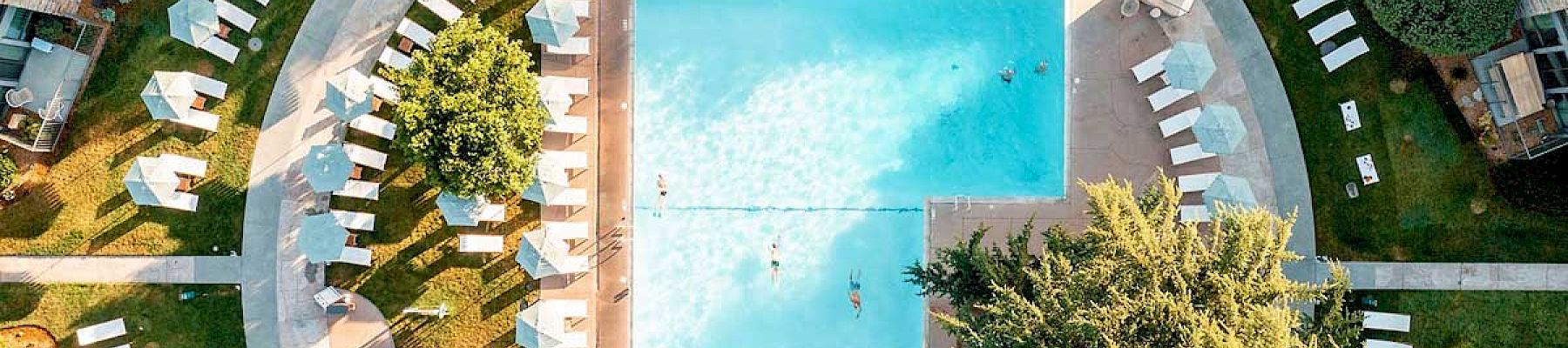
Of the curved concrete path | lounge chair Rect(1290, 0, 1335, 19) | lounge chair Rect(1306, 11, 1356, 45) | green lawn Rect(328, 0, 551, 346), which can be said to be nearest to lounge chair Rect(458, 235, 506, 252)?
green lawn Rect(328, 0, 551, 346)

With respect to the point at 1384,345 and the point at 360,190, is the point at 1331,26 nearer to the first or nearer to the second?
the point at 1384,345

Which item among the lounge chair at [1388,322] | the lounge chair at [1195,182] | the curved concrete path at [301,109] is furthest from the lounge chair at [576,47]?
the lounge chair at [1388,322]

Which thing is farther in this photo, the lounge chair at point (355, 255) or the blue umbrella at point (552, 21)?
the lounge chair at point (355, 255)

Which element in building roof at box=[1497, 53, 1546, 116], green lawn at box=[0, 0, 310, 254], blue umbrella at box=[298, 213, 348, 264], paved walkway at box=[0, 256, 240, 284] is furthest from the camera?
paved walkway at box=[0, 256, 240, 284]

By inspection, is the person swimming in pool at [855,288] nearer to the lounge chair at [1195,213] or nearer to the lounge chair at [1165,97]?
the lounge chair at [1195,213]

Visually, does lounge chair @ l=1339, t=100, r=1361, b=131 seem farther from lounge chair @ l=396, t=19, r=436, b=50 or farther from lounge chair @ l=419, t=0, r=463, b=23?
lounge chair @ l=396, t=19, r=436, b=50

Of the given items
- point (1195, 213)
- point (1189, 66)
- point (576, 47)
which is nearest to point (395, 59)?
point (576, 47)

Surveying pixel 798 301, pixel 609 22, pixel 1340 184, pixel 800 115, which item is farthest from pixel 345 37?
pixel 1340 184
